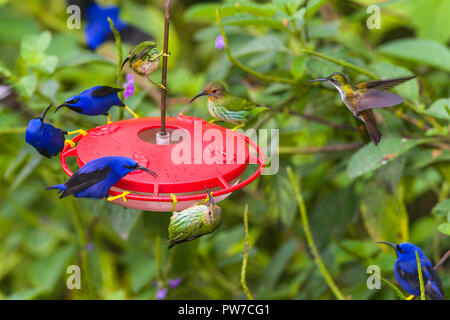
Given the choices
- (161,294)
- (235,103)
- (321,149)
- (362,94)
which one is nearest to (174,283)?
(161,294)

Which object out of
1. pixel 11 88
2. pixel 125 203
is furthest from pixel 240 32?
pixel 125 203

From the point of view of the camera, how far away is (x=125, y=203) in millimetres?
842

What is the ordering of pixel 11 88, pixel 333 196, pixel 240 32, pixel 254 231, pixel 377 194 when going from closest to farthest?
pixel 11 88 → pixel 377 194 → pixel 333 196 → pixel 240 32 → pixel 254 231

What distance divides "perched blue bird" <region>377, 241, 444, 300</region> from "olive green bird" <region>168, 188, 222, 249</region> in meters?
0.35

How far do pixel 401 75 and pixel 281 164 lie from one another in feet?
1.29

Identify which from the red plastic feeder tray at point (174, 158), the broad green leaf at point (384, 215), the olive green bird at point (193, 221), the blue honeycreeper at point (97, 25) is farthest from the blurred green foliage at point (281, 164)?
the olive green bird at point (193, 221)

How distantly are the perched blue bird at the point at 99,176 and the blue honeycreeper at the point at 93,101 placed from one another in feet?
0.50

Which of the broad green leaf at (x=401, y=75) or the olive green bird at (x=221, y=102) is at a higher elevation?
the broad green leaf at (x=401, y=75)

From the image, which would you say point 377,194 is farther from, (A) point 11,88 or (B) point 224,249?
(A) point 11,88

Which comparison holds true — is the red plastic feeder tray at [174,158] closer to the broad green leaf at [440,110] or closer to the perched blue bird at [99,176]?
the perched blue bird at [99,176]

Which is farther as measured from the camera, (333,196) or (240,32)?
(240,32)

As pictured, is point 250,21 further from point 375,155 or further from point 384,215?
point 384,215

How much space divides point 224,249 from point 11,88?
2.71ft

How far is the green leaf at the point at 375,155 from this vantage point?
1133mm
